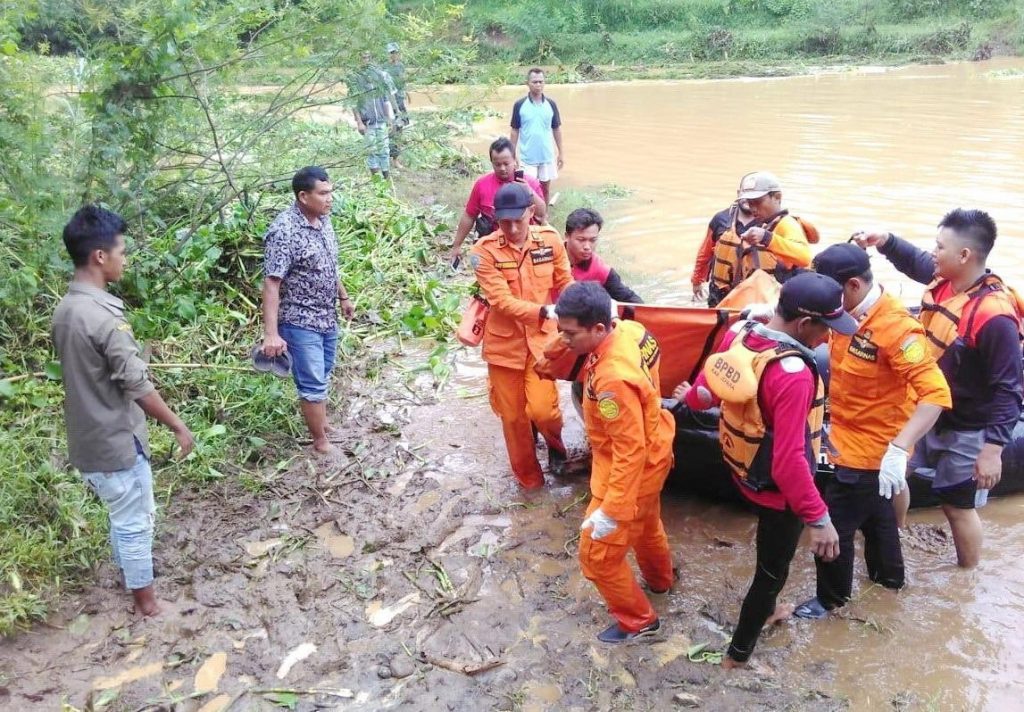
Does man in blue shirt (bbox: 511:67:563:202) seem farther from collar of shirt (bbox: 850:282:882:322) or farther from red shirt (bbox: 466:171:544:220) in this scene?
collar of shirt (bbox: 850:282:882:322)

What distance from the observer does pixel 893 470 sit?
Result: 333 cm

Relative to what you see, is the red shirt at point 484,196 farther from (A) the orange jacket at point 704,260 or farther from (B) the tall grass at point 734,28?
(B) the tall grass at point 734,28

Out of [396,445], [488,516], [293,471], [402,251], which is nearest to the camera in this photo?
[488,516]

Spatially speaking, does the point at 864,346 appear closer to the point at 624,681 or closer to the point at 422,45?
the point at 624,681

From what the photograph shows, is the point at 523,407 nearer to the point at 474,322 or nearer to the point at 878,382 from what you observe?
the point at 474,322

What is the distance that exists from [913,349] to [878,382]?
9.9 inches

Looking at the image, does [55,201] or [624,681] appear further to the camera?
[55,201]

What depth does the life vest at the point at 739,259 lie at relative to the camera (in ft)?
15.9

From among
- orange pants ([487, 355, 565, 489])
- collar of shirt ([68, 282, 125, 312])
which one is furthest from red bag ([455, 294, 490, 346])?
collar of shirt ([68, 282, 125, 312])

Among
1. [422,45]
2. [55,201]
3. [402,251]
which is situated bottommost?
[402,251]

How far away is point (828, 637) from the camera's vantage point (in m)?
3.72

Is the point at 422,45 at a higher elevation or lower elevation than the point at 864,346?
higher

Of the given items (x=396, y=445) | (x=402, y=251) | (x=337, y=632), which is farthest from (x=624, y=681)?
(x=402, y=251)

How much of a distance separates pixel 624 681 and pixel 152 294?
448cm
